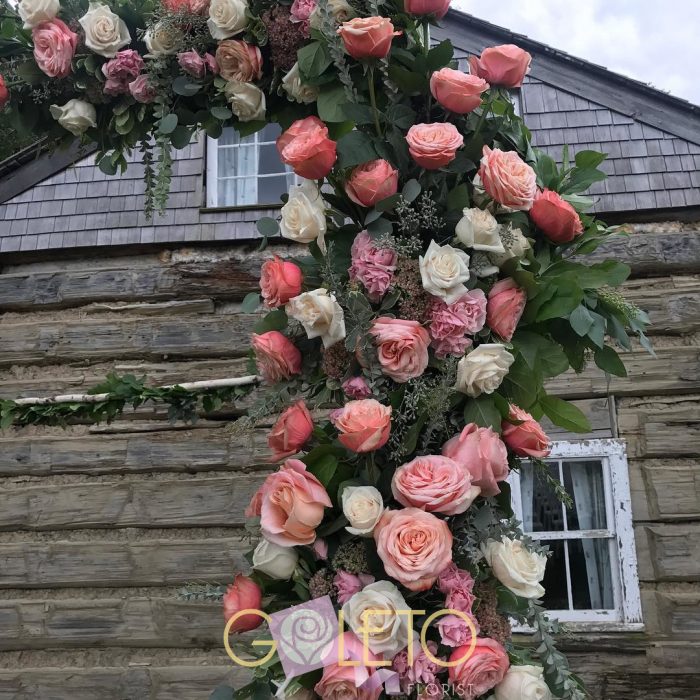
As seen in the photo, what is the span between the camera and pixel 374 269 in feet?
4.59

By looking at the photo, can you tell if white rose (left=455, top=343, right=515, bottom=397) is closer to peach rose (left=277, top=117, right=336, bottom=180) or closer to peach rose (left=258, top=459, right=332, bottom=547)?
peach rose (left=258, top=459, right=332, bottom=547)

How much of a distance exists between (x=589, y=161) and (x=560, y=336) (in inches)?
17.9

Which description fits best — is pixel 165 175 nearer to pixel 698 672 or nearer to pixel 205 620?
pixel 205 620

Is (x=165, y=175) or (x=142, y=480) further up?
(x=165, y=175)

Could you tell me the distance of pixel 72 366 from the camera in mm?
3957

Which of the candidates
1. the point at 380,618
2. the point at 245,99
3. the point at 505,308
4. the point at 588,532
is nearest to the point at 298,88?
the point at 245,99

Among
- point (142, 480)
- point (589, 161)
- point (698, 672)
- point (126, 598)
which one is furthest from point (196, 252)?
point (698, 672)

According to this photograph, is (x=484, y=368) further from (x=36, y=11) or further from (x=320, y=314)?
(x=36, y=11)

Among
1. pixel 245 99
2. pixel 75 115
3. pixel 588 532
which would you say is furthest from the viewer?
pixel 588 532

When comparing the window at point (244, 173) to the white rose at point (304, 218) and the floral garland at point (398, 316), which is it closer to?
the floral garland at point (398, 316)

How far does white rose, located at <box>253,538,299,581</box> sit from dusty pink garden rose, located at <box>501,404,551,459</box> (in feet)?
1.62

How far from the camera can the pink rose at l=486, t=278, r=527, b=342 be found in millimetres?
1383

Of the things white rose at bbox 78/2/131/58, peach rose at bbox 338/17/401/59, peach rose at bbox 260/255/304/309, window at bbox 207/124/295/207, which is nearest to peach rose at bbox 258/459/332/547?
peach rose at bbox 260/255/304/309

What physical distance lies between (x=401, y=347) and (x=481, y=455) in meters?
0.25
